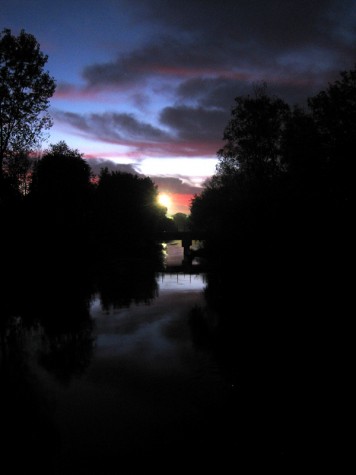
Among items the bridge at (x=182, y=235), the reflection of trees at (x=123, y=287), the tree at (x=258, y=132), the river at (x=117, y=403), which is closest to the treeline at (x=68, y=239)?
the reflection of trees at (x=123, y=287)

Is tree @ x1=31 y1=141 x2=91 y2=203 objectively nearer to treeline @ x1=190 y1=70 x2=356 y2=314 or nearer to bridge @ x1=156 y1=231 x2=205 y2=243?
bridge @ x1=156 y1=231 x2=205 y2=243

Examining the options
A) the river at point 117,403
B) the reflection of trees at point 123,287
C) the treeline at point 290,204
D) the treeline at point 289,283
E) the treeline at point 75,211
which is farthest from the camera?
the treeline at point 75,211

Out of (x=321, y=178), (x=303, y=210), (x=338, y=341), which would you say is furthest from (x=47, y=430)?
(x=321, y=178)

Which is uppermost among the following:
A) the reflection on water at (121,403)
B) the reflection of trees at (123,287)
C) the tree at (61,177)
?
the tree at (61,177)

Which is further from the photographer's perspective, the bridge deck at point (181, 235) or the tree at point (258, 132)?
the bridge deck at point (181, 235)

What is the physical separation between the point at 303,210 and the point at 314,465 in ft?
73.1

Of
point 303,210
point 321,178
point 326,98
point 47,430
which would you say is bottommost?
point 47,430

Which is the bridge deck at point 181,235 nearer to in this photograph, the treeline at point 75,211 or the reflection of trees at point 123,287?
the treeline at point 75,211

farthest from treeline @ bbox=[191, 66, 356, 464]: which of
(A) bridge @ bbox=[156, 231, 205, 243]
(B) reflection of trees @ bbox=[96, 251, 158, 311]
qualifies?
(A) bridge @ bbox=[156, 231, 205, 243]

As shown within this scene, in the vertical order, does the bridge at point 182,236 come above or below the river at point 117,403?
above

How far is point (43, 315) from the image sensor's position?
22453mm

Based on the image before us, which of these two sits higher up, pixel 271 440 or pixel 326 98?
pixel 326 98

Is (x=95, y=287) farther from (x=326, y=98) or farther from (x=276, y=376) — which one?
(x=326, y=98)

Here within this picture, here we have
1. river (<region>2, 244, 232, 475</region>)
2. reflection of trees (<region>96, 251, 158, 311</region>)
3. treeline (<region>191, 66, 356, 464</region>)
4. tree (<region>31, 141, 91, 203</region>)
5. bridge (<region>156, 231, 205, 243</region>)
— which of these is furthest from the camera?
bridge (<region>156, 231, 205, 243</region>)
